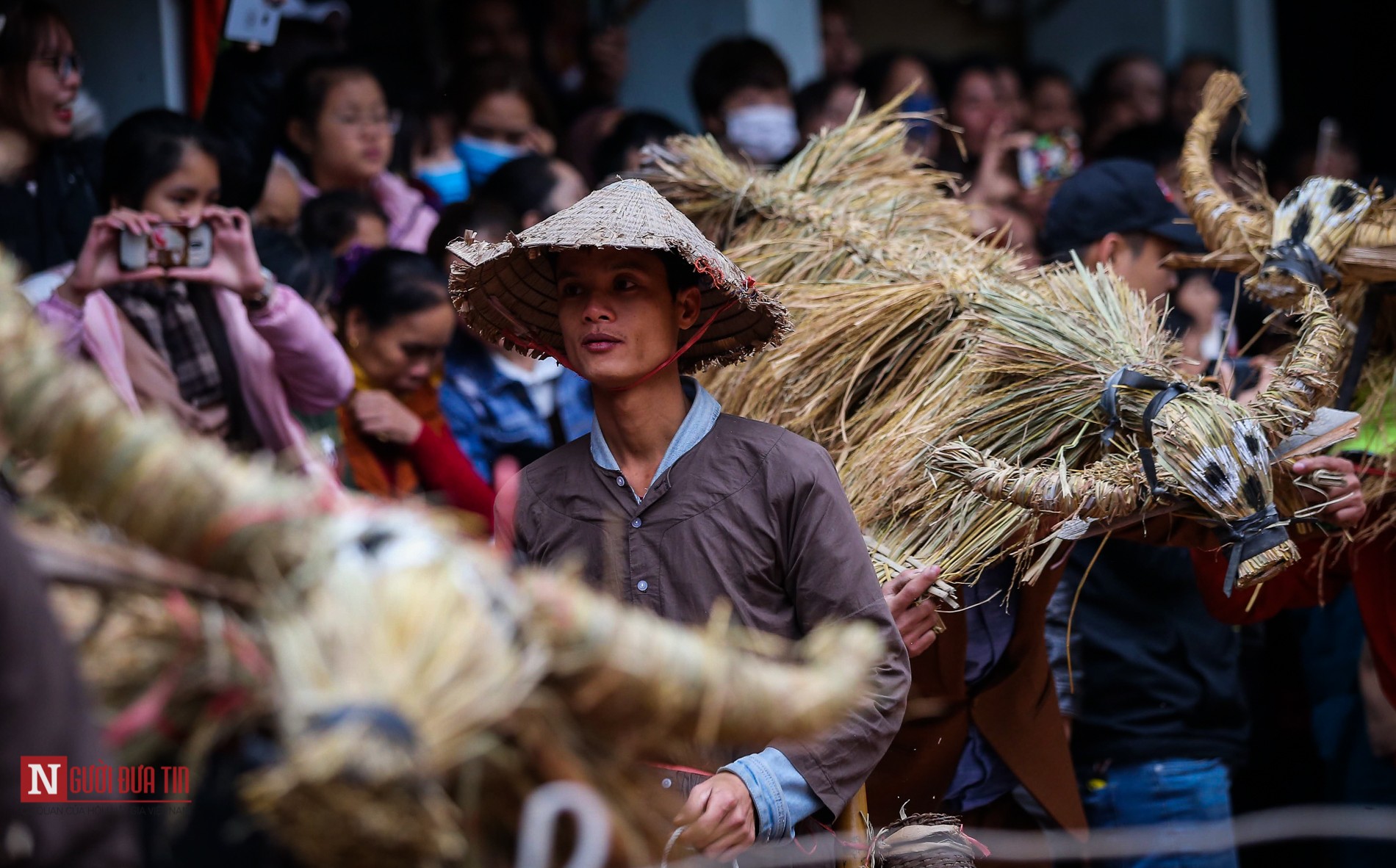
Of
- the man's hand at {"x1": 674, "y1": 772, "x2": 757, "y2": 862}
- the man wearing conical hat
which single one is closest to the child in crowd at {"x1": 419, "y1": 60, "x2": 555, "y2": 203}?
the man wearing conical hat

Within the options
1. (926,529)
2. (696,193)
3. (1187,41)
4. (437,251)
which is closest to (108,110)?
(437,251)

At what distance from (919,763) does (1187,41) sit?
209 inches

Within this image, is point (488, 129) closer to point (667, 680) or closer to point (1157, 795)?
point (1157, 795)

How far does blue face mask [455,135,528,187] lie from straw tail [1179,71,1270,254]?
2.18 m

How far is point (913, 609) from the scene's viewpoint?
2.52 metres

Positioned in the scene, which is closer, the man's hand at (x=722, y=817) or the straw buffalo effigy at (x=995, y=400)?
the man's hand at (x=722, y=817)

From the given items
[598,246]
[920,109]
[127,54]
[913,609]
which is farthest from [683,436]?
[920,109]

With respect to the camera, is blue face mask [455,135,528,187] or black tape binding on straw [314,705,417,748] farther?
blue face mask [455,135,528,187]

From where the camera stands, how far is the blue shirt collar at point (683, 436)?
2363mm

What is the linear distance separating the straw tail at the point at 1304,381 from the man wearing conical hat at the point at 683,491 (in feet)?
2.73

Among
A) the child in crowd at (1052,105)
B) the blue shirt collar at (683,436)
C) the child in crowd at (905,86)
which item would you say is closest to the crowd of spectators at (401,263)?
the child in crowd at (905,86)

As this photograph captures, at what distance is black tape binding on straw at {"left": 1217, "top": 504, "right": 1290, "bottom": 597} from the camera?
2.42 m

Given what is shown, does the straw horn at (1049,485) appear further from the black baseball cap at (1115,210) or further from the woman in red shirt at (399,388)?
the woman in red shirt at (399,388)

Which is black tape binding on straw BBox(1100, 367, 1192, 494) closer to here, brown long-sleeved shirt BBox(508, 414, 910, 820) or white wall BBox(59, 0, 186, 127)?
brown long-sleeved shirt BBox(508, 414, 910, 820)
